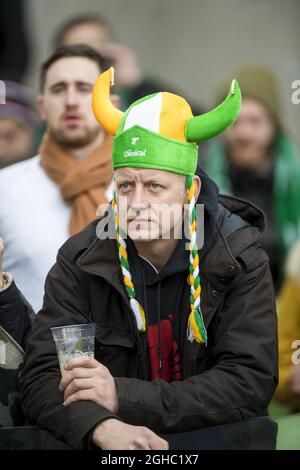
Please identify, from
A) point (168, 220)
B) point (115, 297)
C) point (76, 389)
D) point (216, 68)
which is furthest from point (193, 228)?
point (216, 68)

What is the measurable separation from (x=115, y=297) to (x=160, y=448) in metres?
0.75

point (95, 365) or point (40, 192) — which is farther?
point (40, 192)

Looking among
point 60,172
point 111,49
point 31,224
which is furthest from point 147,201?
point 111,49

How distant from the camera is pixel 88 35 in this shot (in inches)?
279

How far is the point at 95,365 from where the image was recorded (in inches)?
155

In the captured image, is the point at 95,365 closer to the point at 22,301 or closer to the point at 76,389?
the point at 76,389

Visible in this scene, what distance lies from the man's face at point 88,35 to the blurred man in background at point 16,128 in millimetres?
486

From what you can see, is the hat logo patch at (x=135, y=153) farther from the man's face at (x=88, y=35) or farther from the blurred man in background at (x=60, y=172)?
the man's face at (x=88, y=35)

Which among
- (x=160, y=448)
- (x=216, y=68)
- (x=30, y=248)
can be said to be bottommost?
(x=160, y=448)

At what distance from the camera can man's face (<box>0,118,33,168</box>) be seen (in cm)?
680

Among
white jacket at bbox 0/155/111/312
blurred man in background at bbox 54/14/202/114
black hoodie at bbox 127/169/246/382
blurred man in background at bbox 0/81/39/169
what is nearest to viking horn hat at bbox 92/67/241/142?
A: black hoodie at bbox 127/169/246/382

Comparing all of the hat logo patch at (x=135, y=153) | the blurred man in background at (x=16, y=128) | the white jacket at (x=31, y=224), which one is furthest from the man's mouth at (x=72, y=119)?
the hat logo patch at (x=135, y=153)

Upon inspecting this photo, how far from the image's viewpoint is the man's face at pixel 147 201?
13.6 feet

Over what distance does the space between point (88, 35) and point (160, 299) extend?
3194 mm
